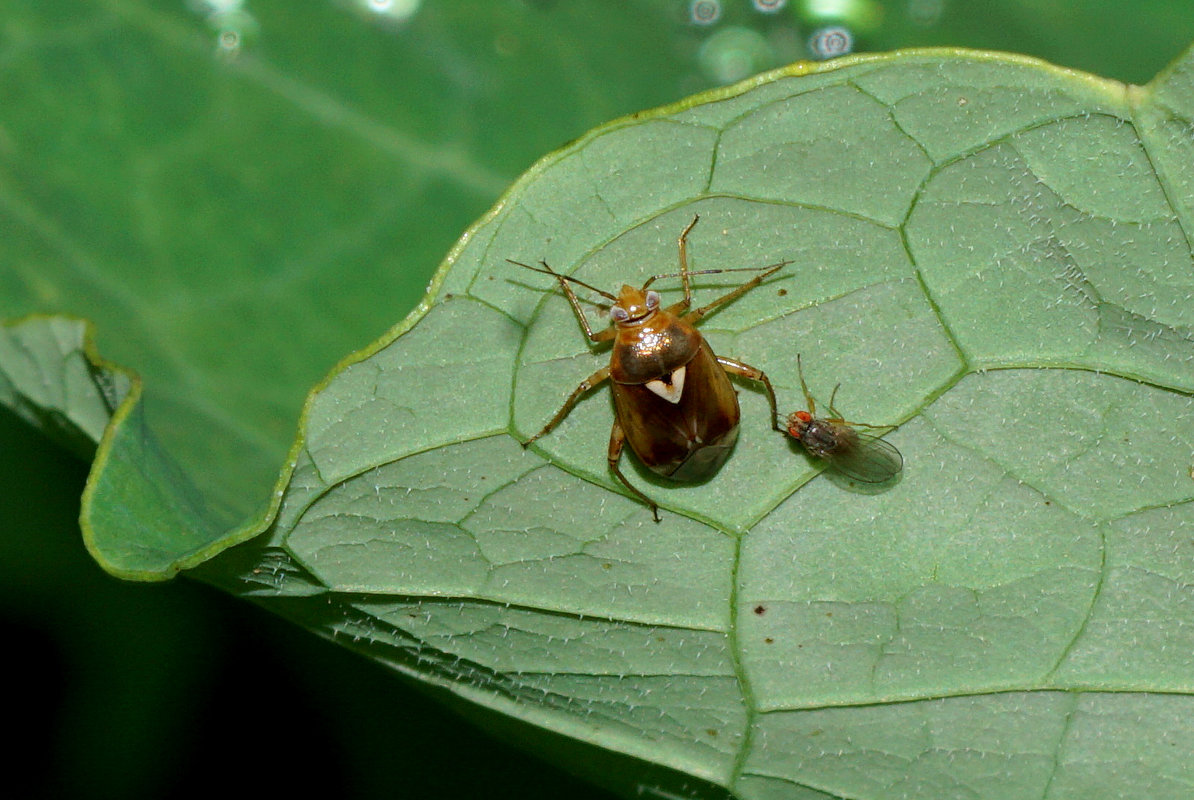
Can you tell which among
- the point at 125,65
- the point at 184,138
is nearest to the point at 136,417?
the point at 184,138

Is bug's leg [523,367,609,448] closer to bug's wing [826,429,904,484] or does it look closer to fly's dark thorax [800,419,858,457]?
fly's dark thorax [800,419,858,457]

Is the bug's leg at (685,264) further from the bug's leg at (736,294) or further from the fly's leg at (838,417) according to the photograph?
the fly's leg at (838,417)

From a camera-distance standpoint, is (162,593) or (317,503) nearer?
(317,503)

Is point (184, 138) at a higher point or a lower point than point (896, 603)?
higher

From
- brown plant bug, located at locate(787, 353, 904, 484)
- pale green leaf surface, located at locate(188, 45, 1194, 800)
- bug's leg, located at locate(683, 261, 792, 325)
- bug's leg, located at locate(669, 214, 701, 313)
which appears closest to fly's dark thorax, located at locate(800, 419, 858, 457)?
brown plant bug, located at locate(787, 353, 904, 484)

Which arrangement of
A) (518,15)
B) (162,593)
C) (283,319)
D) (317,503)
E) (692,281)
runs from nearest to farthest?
1. (317,503)
2. (692,281)
3. (162,593)
4. (283,319)
5. (518,15)

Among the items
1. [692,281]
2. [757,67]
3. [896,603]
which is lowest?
[896,603]

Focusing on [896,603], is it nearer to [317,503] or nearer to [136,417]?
[317,503]

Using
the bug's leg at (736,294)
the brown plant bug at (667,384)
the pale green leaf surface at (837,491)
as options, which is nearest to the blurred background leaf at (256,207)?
the pale green leaf surface at (837,491)
